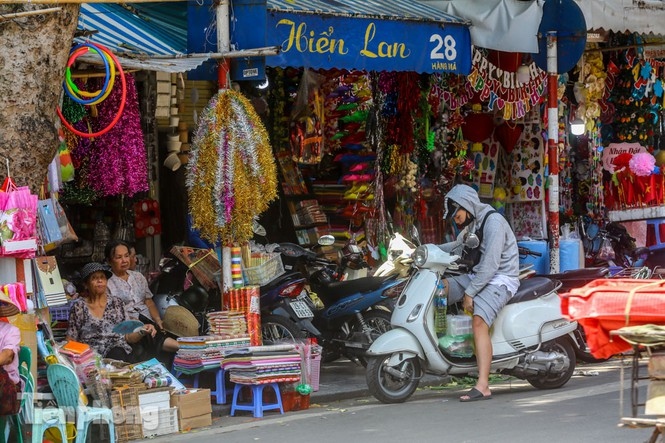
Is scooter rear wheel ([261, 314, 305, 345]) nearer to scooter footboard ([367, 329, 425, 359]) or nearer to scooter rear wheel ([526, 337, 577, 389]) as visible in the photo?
scooter footboard ([367, 329, 425, 359])

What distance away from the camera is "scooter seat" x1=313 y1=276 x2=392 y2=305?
1111 cm

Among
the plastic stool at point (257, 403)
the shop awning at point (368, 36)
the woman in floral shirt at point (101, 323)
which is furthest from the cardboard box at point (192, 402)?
the shop awning at point (368, 36)

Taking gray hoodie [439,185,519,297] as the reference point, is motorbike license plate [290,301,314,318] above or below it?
below

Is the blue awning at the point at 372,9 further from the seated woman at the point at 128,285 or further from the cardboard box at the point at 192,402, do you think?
the cardboard box at the point at 192,402

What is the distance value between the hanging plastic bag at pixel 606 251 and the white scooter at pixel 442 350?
4.82m

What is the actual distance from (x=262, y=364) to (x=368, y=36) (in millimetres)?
3526

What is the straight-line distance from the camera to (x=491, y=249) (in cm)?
983

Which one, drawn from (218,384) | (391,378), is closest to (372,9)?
(391,378)

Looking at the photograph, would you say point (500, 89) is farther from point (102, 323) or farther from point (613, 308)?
point (613, 308)

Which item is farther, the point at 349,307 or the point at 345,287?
the point at 345,287

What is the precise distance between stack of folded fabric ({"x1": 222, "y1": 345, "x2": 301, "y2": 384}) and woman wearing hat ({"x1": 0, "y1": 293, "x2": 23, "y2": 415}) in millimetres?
1969

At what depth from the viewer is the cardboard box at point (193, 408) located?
888 cm

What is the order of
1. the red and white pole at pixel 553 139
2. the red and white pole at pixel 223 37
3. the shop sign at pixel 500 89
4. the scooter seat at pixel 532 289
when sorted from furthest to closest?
1. the shop sign at pixel 500 89
2. the red and white pole at pixel 553 139
3. the scooter seat at pixel 532 289
4. the red and white pole at pixel 223 37

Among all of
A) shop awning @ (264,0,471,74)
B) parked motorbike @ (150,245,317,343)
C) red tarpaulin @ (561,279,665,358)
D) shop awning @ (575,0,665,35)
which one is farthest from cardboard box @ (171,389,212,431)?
shop awning @ (575,0,665,35)
